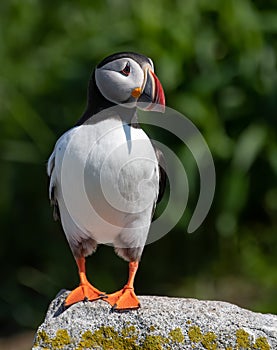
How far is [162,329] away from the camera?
3.62 m

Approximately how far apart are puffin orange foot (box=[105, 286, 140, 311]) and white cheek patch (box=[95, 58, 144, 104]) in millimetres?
→ 806

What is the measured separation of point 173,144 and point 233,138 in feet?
1.62

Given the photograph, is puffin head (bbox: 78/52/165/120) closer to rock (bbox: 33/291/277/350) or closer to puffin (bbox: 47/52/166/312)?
puffin (bbox: 47/52/166/312)

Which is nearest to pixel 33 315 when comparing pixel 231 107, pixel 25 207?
pixel 25 207

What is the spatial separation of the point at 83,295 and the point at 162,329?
433mm

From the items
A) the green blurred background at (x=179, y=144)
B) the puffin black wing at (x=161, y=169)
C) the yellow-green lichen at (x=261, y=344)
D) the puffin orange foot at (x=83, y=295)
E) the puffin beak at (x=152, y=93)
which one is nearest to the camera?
the yellow-green lichen at (x=261, y=344)

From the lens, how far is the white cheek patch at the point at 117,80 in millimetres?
3809

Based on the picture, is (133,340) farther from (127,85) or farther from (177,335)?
(127,85)

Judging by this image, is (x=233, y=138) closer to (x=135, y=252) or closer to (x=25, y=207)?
(x=25, y=207)

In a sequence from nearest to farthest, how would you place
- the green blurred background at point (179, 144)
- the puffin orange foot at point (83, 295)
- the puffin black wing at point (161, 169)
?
the puffin orange foot at point (83, 295)
the puffin black wing at point (161, 169)
the green blurred background at point (179, 144)

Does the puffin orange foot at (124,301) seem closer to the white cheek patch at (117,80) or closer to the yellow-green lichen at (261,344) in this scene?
the yellow-green lichen at (261,344)

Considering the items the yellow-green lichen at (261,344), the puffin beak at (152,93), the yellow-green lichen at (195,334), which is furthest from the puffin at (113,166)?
the yellow-green lichen at (261,344)

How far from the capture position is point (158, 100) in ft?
12.3

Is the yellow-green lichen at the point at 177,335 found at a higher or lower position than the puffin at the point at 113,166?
lower
